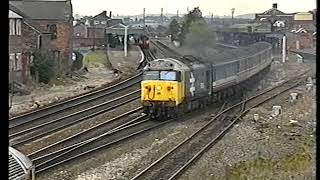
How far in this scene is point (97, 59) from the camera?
26.9 meters

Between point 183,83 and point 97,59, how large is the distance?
15.3m

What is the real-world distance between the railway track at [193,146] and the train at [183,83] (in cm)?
61

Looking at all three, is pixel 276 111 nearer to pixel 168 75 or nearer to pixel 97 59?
pixel 168 75

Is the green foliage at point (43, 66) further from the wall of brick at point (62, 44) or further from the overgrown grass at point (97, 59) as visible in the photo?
the overgrown grass at point (97, 59)

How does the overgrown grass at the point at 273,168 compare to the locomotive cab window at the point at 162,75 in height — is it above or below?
below

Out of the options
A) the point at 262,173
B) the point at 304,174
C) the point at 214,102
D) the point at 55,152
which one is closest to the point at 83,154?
the point at 55,152

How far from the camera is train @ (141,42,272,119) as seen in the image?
38.4 ft

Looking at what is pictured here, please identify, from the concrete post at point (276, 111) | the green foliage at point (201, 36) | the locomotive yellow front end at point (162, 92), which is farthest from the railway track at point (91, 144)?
the green foliage at point (201, 36)

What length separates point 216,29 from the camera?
15.0m

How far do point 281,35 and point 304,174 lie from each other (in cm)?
2262

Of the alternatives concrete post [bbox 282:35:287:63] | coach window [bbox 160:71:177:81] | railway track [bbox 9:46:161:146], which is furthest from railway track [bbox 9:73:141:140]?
concrete post [bbox 282:35:287:63]

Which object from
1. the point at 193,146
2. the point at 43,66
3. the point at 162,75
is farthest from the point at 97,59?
the point at 193,146

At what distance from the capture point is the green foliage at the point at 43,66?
17.6 metres
